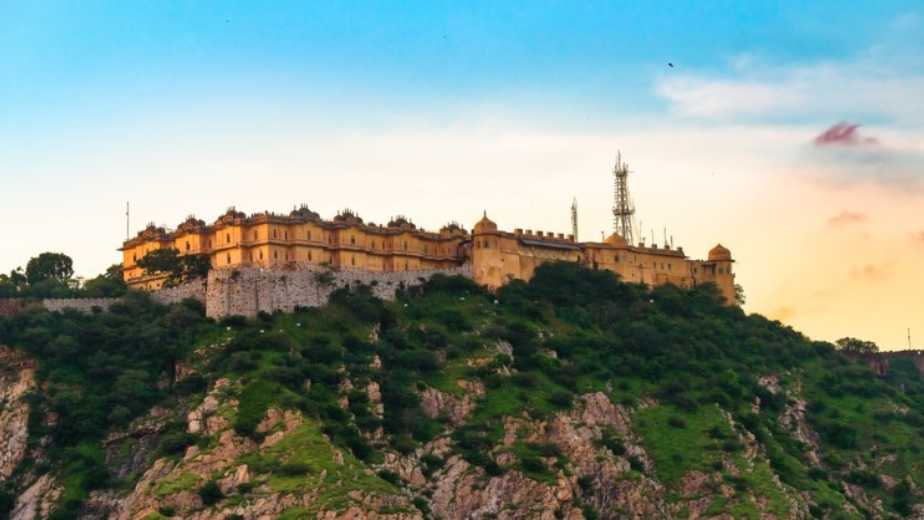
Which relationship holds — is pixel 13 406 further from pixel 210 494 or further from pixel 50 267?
pixel 50 267

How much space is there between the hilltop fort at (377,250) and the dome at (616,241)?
0.24ft

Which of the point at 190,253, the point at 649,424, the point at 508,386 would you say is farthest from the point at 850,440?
the point at 190,253

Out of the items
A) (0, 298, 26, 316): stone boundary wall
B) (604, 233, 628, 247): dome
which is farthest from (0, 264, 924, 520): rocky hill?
(604, 233, 628, 247): dome

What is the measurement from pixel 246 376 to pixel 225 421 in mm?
4779

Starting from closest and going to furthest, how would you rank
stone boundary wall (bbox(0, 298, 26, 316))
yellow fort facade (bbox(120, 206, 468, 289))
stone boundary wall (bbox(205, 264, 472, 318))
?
stone boundary wall (bbox(0, 298, 26, 316)) → stone boundary wall (bbox(205, 264, 472, 318)) → yellow fort facade (bbox(120, 206, 468, 289))

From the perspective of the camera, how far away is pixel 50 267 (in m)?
136

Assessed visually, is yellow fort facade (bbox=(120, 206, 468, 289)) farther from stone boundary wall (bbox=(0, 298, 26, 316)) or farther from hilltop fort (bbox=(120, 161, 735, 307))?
stone boundary wall (bbox=(0, 298, 26, 316))

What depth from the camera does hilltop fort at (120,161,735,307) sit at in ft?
418

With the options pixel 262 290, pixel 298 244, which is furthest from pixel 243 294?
pixel 298 244

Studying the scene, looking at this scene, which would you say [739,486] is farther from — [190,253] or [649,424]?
[190,253]

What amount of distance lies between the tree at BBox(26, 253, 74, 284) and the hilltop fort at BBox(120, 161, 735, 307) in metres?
3.95

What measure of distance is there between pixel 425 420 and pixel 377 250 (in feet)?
77.9

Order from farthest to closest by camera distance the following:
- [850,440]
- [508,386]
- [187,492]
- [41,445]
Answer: [850,440] → [508,386] → [41,445] → [187,492]

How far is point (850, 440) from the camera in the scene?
12500 cm
